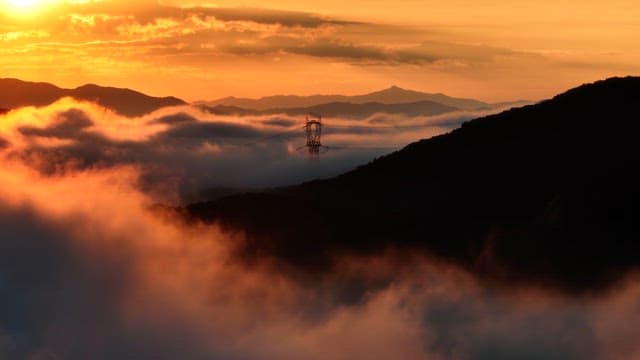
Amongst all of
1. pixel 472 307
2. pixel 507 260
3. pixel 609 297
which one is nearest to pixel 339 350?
pixel 472 307

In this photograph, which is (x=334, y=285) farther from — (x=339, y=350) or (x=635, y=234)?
(x=635, y=234)

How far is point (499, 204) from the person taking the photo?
156 metres

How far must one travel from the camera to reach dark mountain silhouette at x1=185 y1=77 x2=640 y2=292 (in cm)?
13875

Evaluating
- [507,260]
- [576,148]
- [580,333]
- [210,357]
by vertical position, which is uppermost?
[576,148]

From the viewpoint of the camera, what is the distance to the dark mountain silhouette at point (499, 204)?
5463 inches

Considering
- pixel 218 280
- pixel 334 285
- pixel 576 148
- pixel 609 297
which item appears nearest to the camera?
pixel 609 297

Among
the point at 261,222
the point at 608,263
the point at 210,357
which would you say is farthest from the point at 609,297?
the point at 210,357

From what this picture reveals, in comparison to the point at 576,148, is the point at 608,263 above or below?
below

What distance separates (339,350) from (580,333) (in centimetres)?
4000

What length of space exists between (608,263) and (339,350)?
45.6 metres

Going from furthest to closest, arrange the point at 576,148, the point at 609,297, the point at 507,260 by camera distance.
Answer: the point at 576,148
the point at 507,260
the point at 609,297

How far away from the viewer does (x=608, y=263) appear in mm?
135625

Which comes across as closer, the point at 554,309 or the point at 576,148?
the point at 554,309

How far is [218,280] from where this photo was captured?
18888 centimetres
